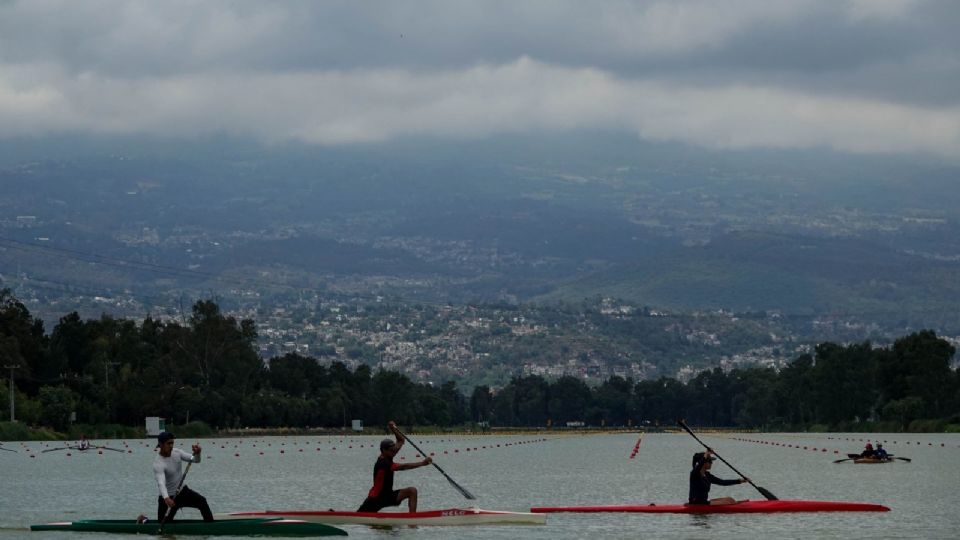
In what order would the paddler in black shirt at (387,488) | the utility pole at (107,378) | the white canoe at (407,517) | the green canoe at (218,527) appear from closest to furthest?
the green canoe at (218,527)
the paddler in black shirt at (387,488)
the white canoe at (407,517)
the utility pole at (107,378)

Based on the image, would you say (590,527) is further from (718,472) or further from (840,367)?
(840,367)

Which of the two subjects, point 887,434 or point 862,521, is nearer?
point 862,521

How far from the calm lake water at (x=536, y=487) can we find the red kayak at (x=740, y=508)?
33 cm

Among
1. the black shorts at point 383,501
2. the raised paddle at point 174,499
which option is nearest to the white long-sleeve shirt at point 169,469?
the raised paddle at point 174,499

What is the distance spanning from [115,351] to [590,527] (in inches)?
5154

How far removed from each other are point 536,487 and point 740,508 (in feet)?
68.4

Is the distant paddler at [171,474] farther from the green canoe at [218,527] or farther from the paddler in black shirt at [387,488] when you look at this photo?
the paddler in black shirt at [387,488]

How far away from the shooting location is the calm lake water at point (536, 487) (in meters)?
51.1

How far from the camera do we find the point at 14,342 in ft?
521

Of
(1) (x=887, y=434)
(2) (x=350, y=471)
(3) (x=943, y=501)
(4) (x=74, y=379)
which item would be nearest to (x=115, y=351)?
(4) (x=74, y=379)

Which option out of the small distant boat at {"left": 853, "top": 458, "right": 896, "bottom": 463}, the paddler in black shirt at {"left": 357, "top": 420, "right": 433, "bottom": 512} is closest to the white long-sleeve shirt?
the paddler in black shirt at {"left": 357, "top": 420, "right": 433, "bottom": 512}

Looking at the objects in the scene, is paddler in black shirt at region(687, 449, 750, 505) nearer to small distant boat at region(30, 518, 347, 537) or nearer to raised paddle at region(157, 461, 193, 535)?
small distant boat at region(30, 518, 347, 537)

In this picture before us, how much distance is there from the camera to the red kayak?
53.4 metres

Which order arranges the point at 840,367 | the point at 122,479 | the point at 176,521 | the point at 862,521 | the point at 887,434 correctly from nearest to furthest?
the point at 176,521, the point at 862,521, the point at 122,479, the point at 887,434, the point at 840,367
